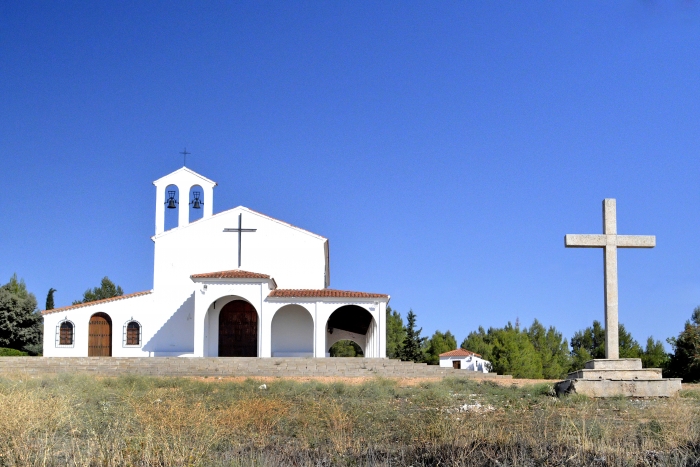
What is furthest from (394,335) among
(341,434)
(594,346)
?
(341,434)

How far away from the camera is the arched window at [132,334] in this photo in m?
34.2

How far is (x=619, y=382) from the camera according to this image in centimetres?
1762

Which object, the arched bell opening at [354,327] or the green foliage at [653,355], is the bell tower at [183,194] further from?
the green foliage at [653,355]

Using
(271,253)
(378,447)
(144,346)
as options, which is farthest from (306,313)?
(378,447)

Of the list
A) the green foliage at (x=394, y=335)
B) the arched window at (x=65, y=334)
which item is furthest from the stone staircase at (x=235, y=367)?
the green foliage at (x=394, y=335)

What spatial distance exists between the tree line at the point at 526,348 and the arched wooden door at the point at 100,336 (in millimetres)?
24590

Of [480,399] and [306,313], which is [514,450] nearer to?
[480,399]

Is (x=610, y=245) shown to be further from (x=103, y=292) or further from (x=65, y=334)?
(x=103, y=292)

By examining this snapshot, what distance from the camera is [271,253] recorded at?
116ft

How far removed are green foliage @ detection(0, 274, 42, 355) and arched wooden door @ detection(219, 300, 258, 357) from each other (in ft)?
67.9

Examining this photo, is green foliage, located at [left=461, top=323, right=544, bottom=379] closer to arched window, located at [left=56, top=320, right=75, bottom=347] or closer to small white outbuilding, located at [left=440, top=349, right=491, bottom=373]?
small white outbuilding, located at [left=440, top=349, right=491, bottom=373]

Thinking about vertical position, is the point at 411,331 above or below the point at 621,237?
below

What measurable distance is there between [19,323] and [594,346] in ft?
140

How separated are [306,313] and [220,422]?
2156 centimetres
